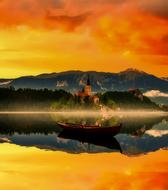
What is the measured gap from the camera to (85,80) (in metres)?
159

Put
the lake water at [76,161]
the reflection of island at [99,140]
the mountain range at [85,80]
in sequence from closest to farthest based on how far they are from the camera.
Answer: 1. the lake water at [76,161]
2. the reflection of island at [99,140]
3. the mountain range at [85,80]

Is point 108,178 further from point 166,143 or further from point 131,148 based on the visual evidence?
point 166,143

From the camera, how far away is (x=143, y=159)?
94.3ft

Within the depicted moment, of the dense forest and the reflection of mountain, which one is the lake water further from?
the dense forest

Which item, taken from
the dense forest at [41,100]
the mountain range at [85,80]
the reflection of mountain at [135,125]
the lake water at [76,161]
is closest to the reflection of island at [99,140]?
the lake water at [76,161]

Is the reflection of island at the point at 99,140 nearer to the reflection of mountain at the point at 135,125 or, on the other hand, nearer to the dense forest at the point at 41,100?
the reflection of mountain at the point at 135,125

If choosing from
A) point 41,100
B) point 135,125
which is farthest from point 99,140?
point 41,100

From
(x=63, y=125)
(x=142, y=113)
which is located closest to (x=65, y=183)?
(x=63, y=125)

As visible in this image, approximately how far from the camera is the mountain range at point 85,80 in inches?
5000

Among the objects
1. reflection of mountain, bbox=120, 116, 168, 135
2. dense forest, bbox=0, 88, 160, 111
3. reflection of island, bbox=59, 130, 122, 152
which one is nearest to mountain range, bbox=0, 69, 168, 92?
dense forest, bbox=0, 88, 160, 111

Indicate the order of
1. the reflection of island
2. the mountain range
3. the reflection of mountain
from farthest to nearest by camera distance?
1. the mountain range
2. the reflection of mountain
3. the reflection of island

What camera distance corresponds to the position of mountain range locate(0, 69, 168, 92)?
12700cm

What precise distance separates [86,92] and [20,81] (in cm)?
3221

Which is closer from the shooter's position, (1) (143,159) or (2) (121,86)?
(1) (143,159)
